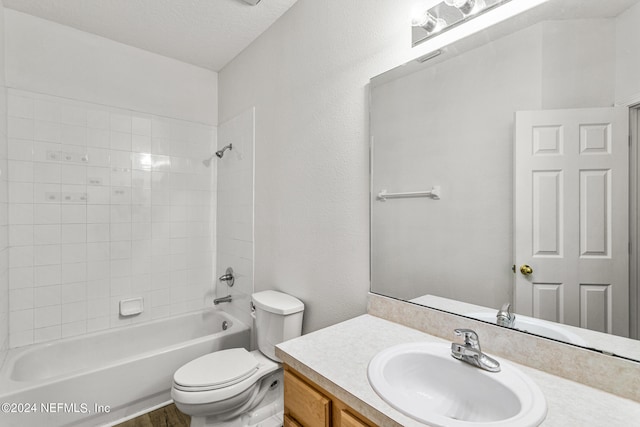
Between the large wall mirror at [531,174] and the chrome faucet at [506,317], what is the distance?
2 cm

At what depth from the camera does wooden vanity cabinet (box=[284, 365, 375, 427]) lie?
79cm

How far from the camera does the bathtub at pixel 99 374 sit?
Answer: 1558mm

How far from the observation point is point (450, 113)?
3.68 ft

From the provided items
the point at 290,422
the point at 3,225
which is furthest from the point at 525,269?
the point at 3,225

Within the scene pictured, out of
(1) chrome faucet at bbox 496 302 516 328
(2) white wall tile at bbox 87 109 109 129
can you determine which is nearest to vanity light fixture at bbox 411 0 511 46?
(1) chrome faucet at bbox 496 302 516 328

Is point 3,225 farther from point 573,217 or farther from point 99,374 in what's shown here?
point 573,217

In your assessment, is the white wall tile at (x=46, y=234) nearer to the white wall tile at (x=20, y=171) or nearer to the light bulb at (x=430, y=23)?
the white wall tile at (x=20, y=171)

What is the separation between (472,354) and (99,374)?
1999 millimetres

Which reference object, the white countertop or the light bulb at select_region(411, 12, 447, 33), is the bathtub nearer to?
the white countertop

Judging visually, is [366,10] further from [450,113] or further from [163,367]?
[163,367]

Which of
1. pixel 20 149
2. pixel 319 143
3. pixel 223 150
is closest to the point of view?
pixel 319 143

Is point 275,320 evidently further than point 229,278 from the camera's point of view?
No

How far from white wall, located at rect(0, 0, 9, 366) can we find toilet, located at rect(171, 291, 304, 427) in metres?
1.21

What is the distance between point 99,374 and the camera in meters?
1.72
